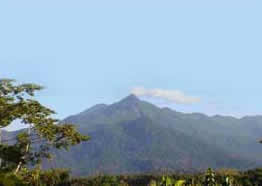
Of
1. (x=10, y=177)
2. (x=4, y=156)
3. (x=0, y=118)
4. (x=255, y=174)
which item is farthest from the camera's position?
(x=255, y=174)

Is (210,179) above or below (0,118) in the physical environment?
below

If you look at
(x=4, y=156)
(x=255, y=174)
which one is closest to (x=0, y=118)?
(x=4, y=156)

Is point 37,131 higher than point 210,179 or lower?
higher

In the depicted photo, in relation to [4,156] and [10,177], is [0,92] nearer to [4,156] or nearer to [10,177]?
[4,156]

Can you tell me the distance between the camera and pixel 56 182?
253 feet

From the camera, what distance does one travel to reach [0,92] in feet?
124

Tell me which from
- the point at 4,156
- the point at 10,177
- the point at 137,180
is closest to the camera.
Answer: the point at 10,177

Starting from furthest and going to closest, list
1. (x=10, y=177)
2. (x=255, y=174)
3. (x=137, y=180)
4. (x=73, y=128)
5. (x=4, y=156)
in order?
(x=137, y=180), (x=255, y=174), (x=73, y=128), (x=4, y=156), (x=10, y=177)

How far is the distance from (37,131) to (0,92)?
13.2 feet

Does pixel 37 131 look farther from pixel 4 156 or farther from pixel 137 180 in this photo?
pixel 137 180

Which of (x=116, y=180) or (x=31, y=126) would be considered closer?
(x=31, y=126)

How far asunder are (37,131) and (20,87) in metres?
3.48

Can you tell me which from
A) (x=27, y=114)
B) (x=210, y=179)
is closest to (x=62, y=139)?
(x=27, y=114)

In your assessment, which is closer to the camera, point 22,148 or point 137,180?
point 22,148
